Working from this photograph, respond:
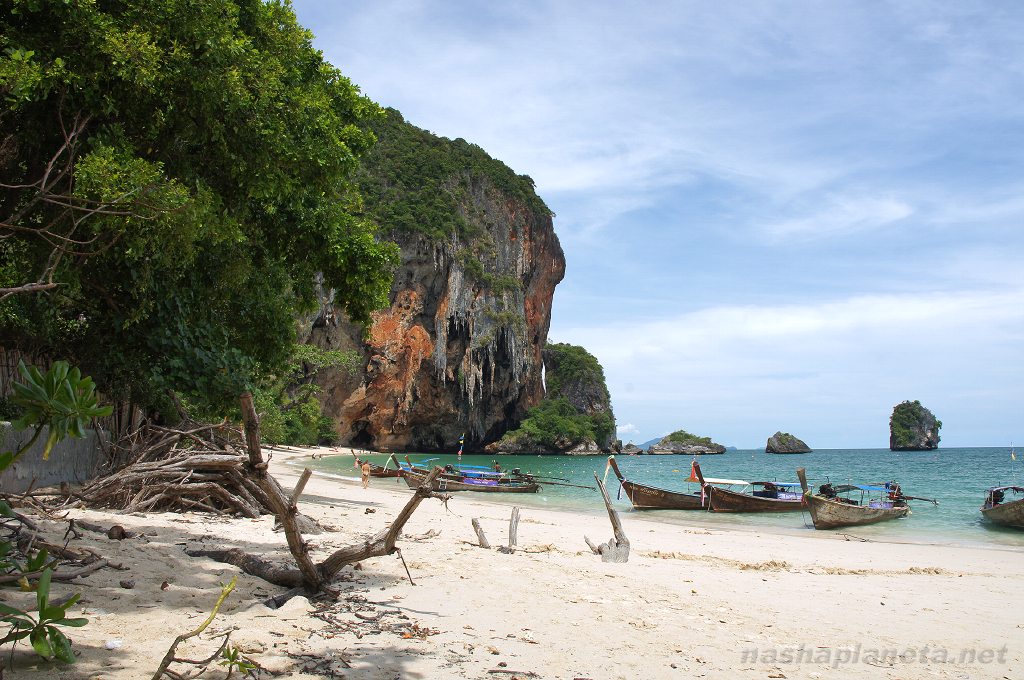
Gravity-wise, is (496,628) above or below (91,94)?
below

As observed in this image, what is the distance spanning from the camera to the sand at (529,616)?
4043 mm

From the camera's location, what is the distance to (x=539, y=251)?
7600 centimetres

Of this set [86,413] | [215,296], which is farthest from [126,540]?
[86,413]

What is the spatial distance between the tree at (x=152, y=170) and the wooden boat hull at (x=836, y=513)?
1559 cm

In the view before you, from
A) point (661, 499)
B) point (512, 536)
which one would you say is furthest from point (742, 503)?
point (512, 536)

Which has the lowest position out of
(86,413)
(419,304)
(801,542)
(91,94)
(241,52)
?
(801,542)

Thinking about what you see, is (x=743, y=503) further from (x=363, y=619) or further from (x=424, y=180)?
(x=424, y=180)

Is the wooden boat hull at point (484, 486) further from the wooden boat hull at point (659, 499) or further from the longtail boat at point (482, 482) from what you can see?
the wooden boat hull at point (659, 499)

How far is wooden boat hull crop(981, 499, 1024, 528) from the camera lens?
A: 17781 mm

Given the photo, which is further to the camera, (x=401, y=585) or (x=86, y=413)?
(x=401, y=585)

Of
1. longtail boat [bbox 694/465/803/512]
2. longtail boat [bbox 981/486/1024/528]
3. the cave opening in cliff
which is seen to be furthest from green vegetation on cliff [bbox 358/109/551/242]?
longtail boat [bbox 981/486/1024/528]

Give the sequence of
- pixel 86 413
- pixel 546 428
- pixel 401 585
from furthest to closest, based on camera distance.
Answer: pixel 546 428
pixel 401 585
pixel 86 413

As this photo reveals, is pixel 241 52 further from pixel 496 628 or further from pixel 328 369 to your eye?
pixel 328 369

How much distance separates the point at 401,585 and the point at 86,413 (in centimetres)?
396
